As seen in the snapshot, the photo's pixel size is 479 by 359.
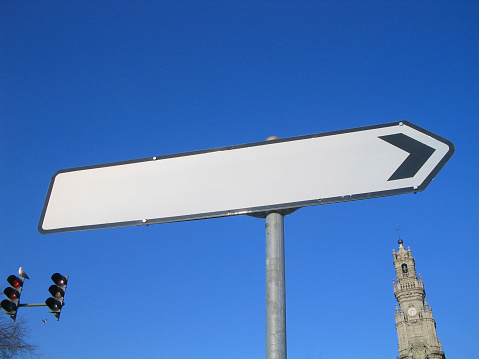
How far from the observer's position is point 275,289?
1834mm

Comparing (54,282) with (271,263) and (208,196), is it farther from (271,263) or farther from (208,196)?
(271,263)

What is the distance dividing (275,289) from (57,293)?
432 centimetres

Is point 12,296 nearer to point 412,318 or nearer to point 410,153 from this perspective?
point 410,153

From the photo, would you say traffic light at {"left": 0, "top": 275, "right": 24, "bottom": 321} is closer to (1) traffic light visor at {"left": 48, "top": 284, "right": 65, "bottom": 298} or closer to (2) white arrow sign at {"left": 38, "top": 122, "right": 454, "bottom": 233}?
(1) traffic light visor at {"left": 48, "top": 284, "right": 65, "bottom": 298}

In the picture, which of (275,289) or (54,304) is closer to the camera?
(275,289)

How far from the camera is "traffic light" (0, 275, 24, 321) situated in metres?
4.70

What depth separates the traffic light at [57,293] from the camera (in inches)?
208

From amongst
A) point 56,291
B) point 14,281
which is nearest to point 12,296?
point 14,281

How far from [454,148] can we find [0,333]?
49.5ft

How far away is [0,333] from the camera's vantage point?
1353cm

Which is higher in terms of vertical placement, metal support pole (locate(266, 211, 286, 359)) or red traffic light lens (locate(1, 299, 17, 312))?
red traffic light lens (locate(1, 299, 17, 312))

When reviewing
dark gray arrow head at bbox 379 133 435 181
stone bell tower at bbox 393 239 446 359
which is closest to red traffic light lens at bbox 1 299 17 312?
dark gray arrow head at bbox 379 133 435 181

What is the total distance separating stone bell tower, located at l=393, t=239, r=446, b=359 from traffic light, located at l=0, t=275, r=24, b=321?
2893 inches

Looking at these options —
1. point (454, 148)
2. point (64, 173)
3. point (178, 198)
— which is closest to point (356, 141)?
point (454, 148)
